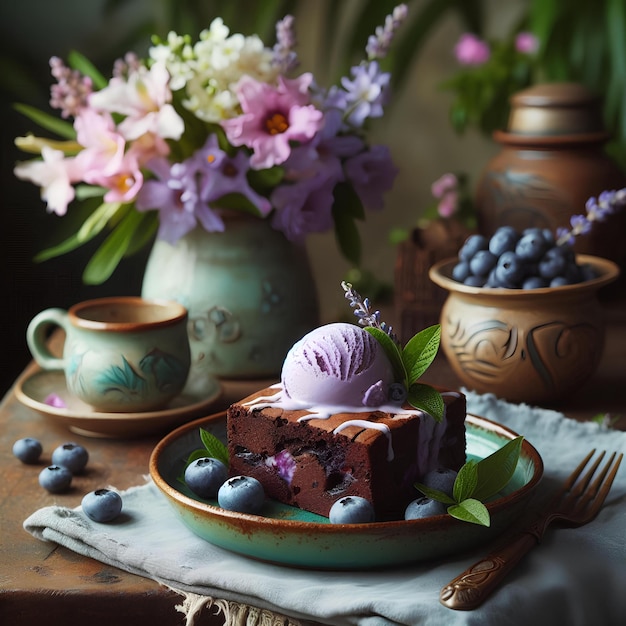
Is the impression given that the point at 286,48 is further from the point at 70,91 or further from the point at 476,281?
the point at 476,281

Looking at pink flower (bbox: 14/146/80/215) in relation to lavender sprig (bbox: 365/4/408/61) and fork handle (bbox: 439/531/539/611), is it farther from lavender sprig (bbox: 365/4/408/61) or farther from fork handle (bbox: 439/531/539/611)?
fork handle (bbox: 439/531/539/611)

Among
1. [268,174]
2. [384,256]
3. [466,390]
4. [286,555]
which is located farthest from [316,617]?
[384,256]

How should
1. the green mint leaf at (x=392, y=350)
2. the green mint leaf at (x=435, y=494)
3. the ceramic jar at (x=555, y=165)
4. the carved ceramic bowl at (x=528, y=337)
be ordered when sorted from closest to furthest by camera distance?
the green mint leaf at (x=435, y=494) → the green mint leaf at (x=392, y=350) → the carved ceramic bowl at (x=528, y=337) → the ceramic jar at (x=555, y=165)

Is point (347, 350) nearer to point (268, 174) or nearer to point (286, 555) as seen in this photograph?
point (286, 555)

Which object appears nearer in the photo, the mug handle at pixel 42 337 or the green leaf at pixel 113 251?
the mug handle at pixel 42 337

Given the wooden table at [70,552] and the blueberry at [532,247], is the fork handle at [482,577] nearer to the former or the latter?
the wooden table at [70,552]

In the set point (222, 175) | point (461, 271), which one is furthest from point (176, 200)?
point (461, 271)

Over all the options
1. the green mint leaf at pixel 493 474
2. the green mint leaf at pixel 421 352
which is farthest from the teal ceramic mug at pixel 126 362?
the green mint leaf at pixel 493 474
